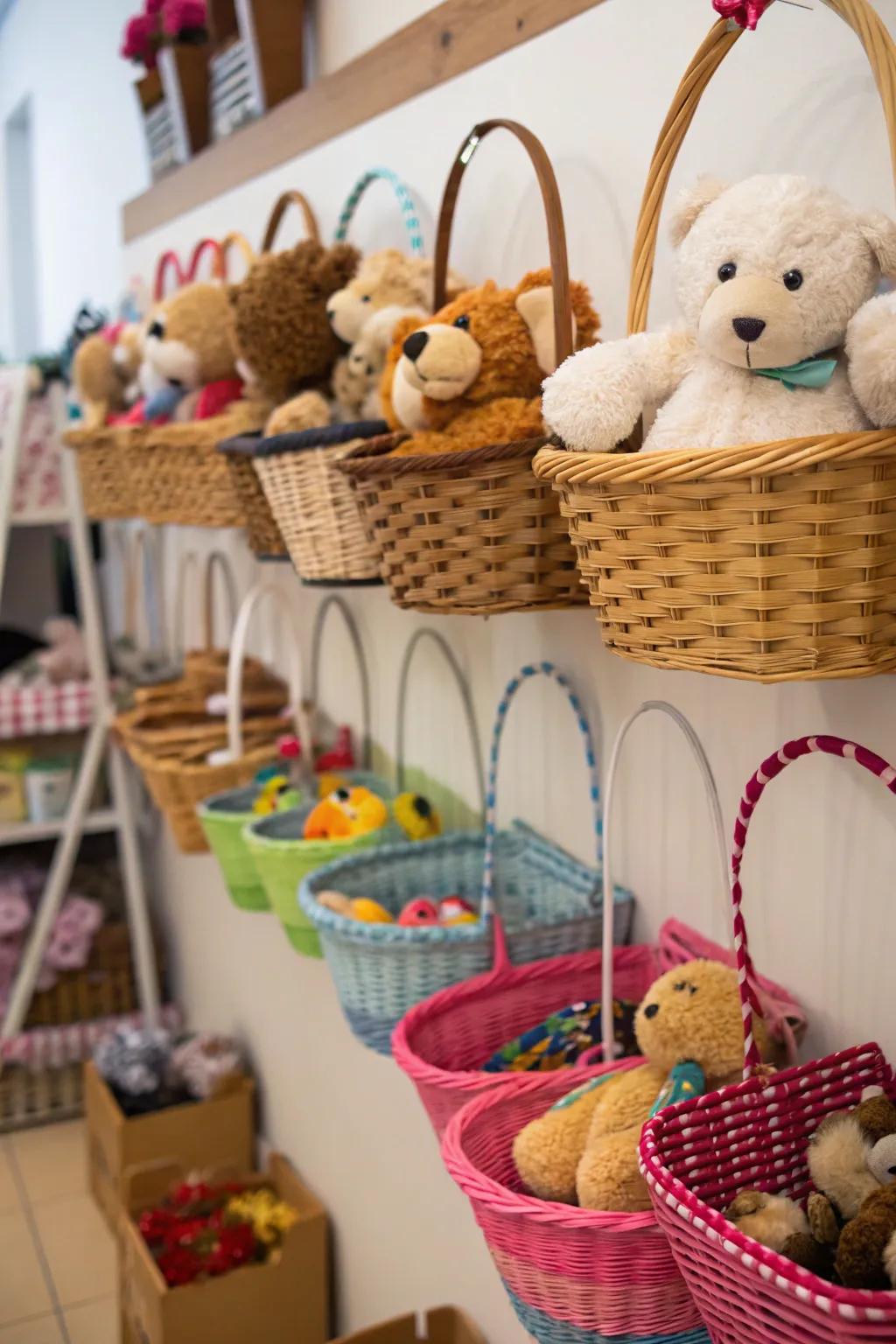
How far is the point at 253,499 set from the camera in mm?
1585

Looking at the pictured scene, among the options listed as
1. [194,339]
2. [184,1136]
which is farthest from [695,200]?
[184,1136]

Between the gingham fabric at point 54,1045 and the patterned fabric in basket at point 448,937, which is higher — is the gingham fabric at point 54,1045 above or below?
below

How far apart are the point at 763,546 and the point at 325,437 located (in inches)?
26.1

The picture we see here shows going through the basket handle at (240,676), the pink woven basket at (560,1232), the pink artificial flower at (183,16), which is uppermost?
the pink artificial flower at (183,16)

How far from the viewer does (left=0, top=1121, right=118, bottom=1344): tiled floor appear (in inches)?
86.6

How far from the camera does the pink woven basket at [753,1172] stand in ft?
2.22

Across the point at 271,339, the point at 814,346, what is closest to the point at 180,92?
the point at 271,339

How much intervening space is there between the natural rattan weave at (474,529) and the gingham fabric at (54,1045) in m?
2.05

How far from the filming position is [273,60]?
2029 mm

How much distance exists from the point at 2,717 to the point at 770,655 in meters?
2.22

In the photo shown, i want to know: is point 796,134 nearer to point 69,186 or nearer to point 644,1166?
point 644,1166

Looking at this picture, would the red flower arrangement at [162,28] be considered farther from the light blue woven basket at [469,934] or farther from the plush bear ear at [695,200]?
the plush bear ear at [695,200]

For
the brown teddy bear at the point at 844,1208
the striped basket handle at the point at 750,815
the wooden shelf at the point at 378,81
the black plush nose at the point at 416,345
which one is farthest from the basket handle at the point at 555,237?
the brown teddy bear at the point at 844,1208

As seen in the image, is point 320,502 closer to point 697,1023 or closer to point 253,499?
point 253,499
